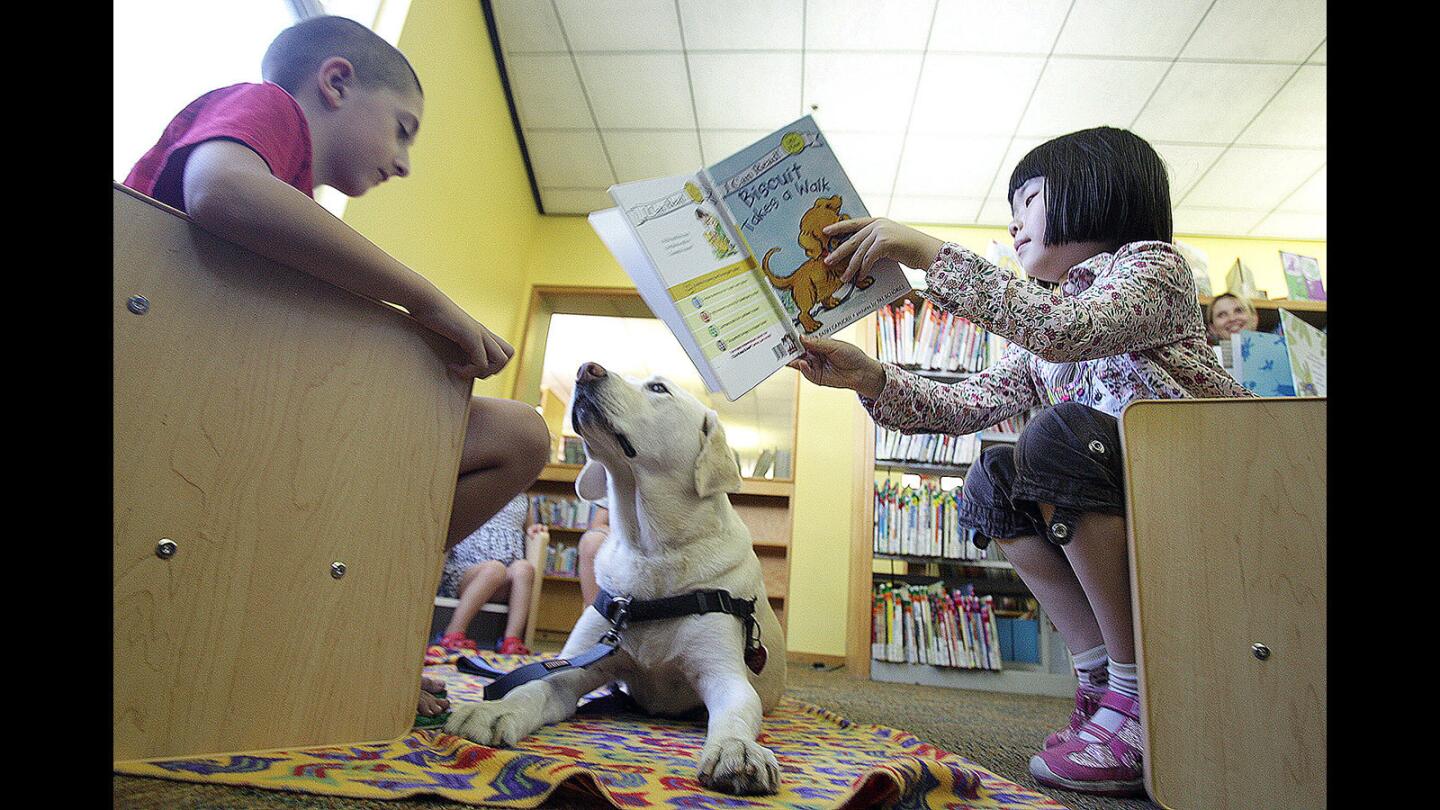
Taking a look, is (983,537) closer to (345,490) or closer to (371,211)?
(345,490)

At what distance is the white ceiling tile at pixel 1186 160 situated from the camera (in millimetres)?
3625

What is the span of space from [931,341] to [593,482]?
2.49 meters

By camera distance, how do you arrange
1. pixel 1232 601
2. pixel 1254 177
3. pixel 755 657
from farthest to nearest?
pixel 1254 177, pixel 755 657, pixel 1232 601

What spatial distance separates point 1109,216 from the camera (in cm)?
116

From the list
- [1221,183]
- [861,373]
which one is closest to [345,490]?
[861,373]

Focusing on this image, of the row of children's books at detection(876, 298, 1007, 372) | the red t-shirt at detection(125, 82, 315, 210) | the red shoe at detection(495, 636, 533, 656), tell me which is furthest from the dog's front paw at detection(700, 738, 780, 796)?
the row of children's books at detection(876, 298, 1007, 372)

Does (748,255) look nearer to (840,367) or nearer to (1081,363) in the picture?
(840,367)

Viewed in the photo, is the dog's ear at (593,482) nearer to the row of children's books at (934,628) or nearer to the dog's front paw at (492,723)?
the dog's front paw at (492,723)

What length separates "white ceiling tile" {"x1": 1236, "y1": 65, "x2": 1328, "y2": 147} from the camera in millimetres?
3221

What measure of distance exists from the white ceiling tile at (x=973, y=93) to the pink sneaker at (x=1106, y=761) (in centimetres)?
304

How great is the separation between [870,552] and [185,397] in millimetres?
2980

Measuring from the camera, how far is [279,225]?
74 cm

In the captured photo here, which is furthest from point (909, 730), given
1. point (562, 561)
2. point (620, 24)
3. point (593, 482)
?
point (620, 24)

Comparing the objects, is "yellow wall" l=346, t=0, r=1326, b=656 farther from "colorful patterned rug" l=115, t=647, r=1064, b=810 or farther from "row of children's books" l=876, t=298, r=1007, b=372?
"colorful patterned rug" l=115, t=647, r=1064, b=810
